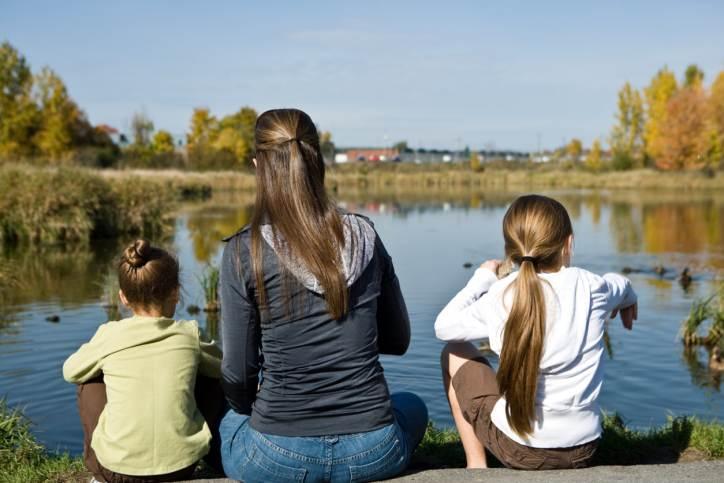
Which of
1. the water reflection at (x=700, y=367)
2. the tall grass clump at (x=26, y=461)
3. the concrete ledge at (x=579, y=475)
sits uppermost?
the concrete ledge at (x=579, y=475)

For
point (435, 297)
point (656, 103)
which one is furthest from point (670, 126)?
point (435, 297)

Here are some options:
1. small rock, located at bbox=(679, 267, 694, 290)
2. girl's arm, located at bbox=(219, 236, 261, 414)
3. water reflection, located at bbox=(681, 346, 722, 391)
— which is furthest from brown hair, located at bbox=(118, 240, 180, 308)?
small rock, located at bbox=(679, 267, 694, 290)

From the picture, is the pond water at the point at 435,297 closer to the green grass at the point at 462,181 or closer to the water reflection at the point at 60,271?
the water reflection at the point at 60,271

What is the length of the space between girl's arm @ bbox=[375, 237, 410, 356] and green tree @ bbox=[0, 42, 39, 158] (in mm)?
44909

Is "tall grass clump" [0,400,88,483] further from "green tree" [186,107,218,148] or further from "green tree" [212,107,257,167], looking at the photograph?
"green tree" [186,107,218,148]

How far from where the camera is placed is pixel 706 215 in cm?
2641

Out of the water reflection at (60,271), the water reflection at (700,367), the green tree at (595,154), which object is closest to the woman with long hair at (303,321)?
the water reflection at (700,367)

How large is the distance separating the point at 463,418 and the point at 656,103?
65287 mm

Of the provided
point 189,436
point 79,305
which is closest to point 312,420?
point 189,436

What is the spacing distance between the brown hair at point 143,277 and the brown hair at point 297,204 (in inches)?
23.7

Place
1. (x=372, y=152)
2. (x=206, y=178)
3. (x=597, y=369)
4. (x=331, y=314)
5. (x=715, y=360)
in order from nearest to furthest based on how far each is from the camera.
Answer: (x=331, y=314), (x=597, y=369), (x=715, y=360), (x=206, y=178), (x=372, y=152)

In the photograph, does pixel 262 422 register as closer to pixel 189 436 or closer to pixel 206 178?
pixel 189 436

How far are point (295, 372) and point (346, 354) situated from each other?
0.62 feet

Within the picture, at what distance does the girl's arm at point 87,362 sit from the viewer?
312cm
